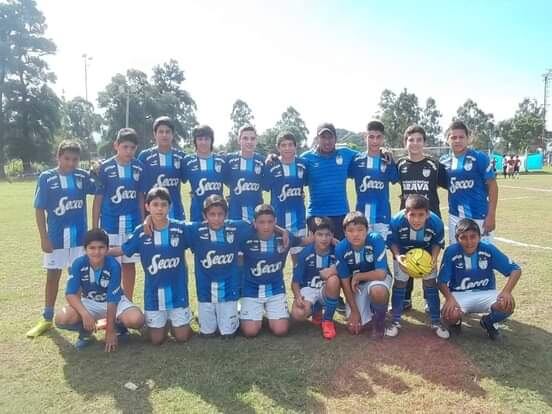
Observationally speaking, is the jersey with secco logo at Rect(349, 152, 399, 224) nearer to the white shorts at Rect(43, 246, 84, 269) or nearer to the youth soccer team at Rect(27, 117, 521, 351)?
the youth soccer team at Rect(27, 117, 521, 351)

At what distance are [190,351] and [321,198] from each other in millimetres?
2196

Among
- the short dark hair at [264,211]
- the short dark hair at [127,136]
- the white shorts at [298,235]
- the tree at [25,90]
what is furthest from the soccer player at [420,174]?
the tree at [25,90]

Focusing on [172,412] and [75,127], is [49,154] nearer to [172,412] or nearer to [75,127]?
[75,127]

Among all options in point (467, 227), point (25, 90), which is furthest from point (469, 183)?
point (25, 90)

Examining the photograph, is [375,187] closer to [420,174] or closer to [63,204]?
[420,174]

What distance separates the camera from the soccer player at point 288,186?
537cm

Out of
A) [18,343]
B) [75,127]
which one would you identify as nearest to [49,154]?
[75,127]

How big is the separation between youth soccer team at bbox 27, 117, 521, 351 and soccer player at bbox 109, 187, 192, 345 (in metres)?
0.01

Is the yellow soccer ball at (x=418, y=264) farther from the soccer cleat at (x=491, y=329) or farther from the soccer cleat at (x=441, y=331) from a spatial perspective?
the soccer cleat at (x=491, y=329)

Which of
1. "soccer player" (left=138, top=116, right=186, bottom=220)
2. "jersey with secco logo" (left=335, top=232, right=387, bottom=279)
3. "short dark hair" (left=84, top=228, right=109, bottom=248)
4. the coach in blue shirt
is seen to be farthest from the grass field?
"soccer player" (left=138, top=116, right=186, bottom=220)

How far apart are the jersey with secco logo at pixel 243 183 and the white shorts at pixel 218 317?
3.89ft

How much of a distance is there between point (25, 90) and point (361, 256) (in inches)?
1780

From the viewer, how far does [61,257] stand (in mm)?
4816

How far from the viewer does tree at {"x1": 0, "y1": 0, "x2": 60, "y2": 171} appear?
41469 mm
